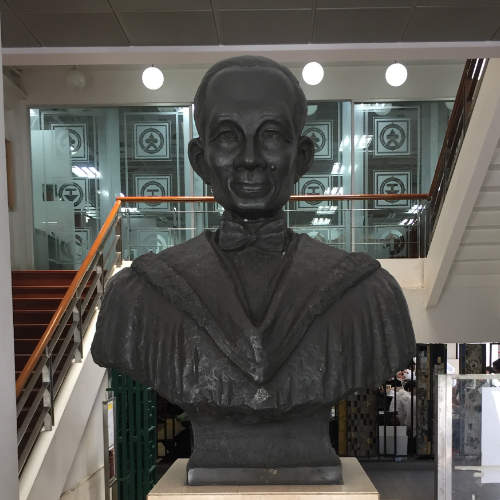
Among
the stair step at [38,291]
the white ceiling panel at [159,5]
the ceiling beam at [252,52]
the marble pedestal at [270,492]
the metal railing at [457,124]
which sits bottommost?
the marble pedestal at [270,492]

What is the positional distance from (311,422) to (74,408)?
2675mm

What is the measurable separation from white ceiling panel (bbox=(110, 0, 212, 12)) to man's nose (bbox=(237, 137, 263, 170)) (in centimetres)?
176

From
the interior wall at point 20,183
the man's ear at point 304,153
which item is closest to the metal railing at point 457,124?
the man's ear at point 304,153

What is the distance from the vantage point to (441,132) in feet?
25.6

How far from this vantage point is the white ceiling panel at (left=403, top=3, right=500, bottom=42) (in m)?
3.03

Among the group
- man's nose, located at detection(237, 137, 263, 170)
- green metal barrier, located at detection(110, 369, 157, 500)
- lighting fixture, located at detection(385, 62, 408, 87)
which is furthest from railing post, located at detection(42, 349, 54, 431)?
lighting fixture, located at detection(385, 62, 408, 87)

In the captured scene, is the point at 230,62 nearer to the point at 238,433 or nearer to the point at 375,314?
the point at 375,314

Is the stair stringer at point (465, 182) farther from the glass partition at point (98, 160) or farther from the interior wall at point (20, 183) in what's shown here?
the interior wall at point (20, 183)

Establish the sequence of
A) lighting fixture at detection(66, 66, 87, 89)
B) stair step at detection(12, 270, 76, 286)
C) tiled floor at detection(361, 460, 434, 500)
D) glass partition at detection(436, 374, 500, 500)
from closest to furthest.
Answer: glass partition at detection(436, 374, 500, 500)
tiled floor at detection(361, 460, 434, 500)
stair step at detection(12, 270, 76, 286)
lighting fixture at detection(66, 66, 87, 89)

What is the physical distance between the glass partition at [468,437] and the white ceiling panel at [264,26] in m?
2.23

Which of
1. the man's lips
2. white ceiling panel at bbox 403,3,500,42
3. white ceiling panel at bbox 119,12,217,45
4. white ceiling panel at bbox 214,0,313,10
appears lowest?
the man's lips

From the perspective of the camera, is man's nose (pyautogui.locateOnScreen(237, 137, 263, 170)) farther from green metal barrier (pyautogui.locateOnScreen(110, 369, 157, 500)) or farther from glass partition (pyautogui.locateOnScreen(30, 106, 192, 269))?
glass partition (pyautogui.locateOnScreen(30, 106, 192, 269))

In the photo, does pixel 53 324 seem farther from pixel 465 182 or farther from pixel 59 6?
pixel 465 182

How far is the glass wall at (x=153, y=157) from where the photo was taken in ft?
25.4
